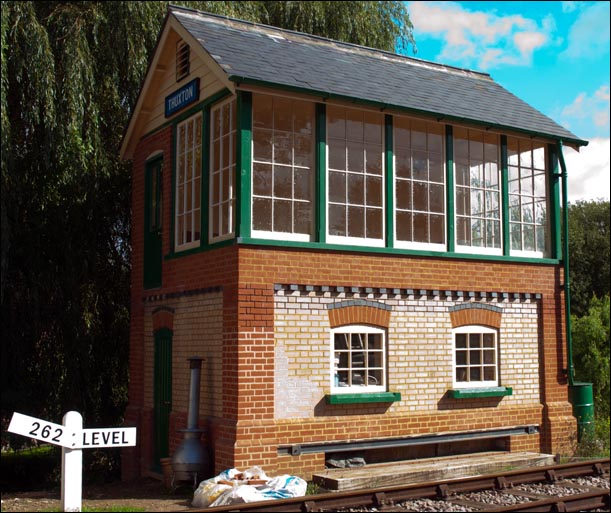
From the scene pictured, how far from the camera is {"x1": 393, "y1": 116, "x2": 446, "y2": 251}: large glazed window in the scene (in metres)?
12.3

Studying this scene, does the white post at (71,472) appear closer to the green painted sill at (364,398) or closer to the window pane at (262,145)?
the green painted sill at (364,398)

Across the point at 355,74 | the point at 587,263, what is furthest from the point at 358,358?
the point at 587,263

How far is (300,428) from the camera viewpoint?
10.8 meters

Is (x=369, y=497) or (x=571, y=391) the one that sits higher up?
(x=571, y=391)

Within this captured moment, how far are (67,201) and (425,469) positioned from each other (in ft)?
25.8

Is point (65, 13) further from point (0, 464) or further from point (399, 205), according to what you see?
point (0, 464)

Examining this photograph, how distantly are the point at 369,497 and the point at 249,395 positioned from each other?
2.12 meters

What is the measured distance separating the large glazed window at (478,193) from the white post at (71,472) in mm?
6837

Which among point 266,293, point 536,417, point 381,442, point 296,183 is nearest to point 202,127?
point 296,183

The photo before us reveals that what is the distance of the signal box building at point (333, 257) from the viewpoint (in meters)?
10.9

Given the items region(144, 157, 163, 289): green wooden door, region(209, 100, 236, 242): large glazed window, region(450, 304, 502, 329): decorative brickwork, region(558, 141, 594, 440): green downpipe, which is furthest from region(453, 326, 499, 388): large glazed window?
region(144, 157, 163, 289): green wooden door

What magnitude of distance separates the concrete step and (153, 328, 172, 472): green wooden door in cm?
312

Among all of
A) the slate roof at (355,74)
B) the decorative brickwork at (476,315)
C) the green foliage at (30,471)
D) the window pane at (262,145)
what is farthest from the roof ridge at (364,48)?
the green foliage at (30,471)

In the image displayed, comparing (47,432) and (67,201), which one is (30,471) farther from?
(47,432)
